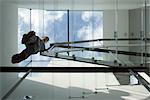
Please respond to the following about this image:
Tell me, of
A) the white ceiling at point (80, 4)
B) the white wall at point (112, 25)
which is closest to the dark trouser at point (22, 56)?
the white ceiling at point (80, 4)

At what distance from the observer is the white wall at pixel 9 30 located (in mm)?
4965

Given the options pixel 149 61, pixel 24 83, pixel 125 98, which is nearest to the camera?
pixel 125 98

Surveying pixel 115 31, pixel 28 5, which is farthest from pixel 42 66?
pixel 115 31

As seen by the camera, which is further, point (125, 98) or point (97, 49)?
point (97, 49)

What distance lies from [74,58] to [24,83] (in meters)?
1.16

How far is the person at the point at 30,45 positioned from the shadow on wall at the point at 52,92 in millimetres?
468

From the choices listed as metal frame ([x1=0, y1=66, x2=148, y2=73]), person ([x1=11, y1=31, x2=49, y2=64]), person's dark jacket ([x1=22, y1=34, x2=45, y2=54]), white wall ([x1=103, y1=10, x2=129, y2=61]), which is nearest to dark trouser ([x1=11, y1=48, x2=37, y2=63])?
person ([x1=11, y1=31, x2=49, y2=64])

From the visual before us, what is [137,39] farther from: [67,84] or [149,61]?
[67,84]

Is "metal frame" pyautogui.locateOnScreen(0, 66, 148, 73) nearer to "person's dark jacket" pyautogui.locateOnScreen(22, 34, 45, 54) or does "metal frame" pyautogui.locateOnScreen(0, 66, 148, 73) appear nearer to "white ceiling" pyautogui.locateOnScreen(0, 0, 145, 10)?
"person's dark jacket" pyautogui.locateOnScreen(22, 34, 45, 54)

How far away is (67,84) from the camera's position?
4.71m

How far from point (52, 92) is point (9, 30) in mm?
1595

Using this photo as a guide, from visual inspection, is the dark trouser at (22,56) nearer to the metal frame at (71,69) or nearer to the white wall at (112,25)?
the metal frame at (71,69)

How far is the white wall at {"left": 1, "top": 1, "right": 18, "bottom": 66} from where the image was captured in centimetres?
496

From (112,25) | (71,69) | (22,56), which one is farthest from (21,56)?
(112,25)
